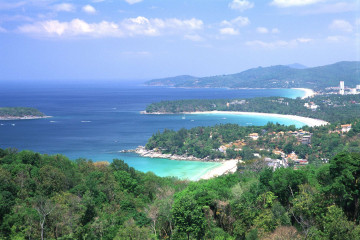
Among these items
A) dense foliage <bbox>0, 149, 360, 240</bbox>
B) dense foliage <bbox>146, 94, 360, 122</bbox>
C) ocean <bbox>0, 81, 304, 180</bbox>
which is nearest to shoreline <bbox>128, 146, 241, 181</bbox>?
ocean <bbox>0, 81, 304, 180</bbox>

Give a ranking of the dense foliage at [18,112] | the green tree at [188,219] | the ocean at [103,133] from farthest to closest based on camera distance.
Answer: the dense foliage at [18,112], the ocean at [103,133], the green tree at [188,219]

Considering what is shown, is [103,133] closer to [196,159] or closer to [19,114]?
[196,159]

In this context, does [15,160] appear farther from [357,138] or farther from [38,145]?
[357,138]

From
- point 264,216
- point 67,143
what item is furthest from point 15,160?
point 67,143

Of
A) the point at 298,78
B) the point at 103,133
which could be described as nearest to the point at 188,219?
the point at 103,133

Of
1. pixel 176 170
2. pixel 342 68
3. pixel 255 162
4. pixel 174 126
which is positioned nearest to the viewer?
pixel 255 162

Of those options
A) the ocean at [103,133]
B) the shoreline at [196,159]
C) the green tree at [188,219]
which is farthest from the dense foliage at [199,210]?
the shoreline at [196,159]

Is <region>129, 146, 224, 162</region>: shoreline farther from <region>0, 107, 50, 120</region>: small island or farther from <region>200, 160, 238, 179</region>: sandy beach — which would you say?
<region>0, 107, 50, 120</region>: small island

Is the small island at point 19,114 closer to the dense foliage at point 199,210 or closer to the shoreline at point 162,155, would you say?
the shoreline at point 162,155
